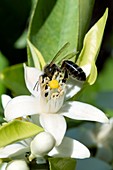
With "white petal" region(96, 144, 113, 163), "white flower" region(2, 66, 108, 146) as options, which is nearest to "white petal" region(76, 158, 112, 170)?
"white petal" region(96, 144, 113, 163)

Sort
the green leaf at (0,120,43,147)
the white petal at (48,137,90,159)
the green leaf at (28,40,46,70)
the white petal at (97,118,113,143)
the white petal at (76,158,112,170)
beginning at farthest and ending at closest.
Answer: the white petal at (97,118,113,143) < the white petal at (76,158,112,170) < the green leaf at (28,40,46,70) < the white petal at (48,137,90,159) < the green leaf at (0,120,43,147)

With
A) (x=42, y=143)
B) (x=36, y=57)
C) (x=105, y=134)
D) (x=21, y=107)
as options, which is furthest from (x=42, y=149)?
(x=105, y=134)

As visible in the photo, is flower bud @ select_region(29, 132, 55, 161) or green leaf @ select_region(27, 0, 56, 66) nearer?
flower bud @ select_region(29, 132, 55, 161)

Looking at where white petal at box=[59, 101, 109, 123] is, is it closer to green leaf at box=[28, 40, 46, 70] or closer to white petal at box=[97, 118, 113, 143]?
green leaf at box=[28, 40, 46, 70]

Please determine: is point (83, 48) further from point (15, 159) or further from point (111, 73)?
point (111, 73)

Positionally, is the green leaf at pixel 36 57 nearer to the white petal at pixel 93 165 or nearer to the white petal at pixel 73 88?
the white petal at pixel 73 88

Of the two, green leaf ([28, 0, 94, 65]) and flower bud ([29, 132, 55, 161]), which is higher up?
green leaf ([28, 0, 94, 65])

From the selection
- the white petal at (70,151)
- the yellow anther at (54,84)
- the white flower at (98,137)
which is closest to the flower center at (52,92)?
the yellow anther at (54,84)
